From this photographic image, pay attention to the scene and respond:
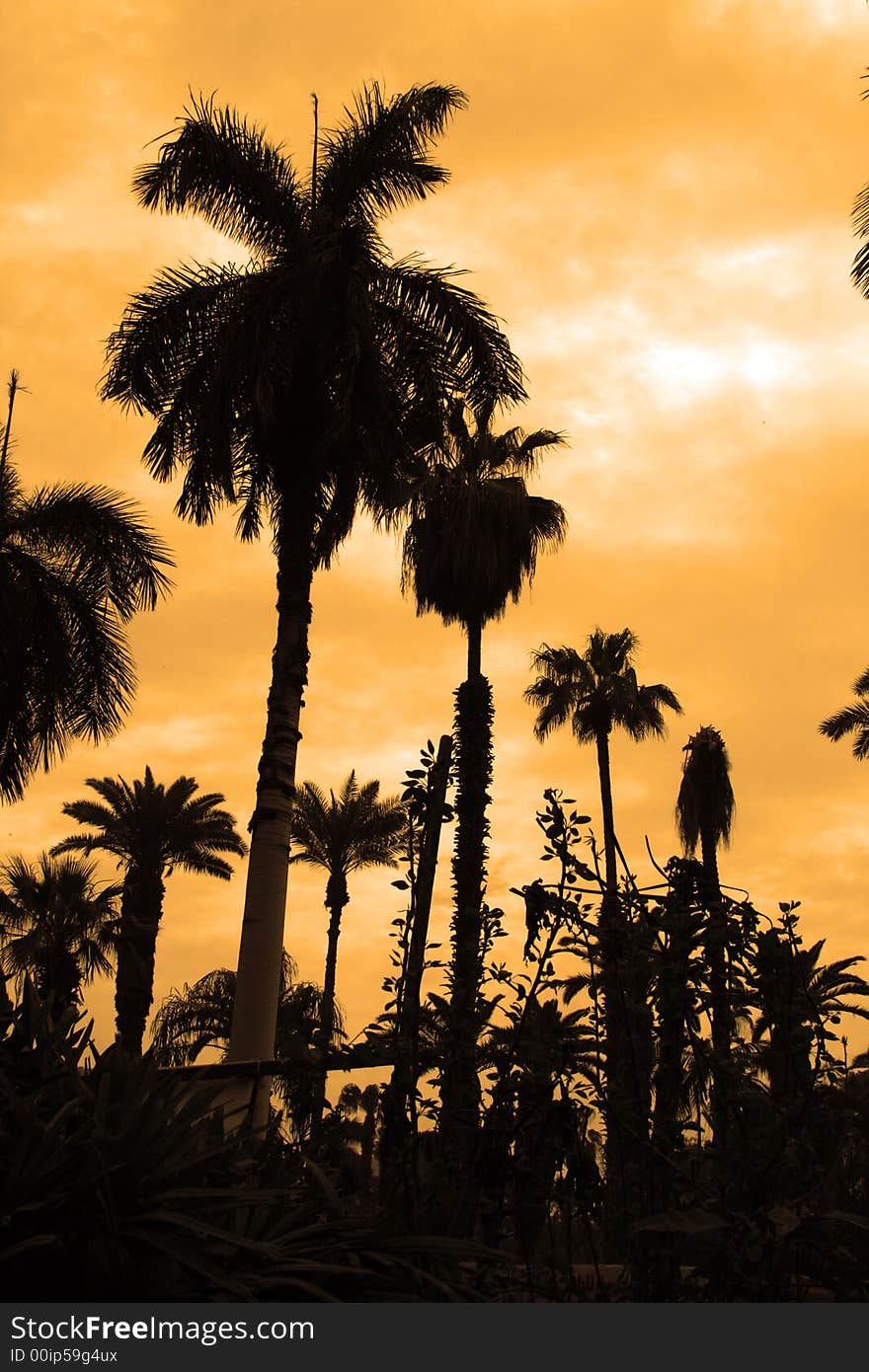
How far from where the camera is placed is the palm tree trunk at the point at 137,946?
3222 centimetres

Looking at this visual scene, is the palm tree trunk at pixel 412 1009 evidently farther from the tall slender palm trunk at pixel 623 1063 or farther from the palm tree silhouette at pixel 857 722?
the palm tree silhouette at pixel 857 722

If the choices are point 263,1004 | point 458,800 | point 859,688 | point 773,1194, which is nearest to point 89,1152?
point 773,1194

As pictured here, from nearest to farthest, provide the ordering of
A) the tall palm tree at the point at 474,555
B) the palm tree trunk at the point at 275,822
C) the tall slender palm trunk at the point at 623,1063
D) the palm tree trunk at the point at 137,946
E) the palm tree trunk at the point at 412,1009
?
the tall slender palm trunk at the point at 623,1063 < the palm tree trunk at the point at 412,1009 < the palm tree trunk at the point at 275,822 < the tall palm tree at the point at 474,555 < the palm tree trunk at the point at 137,946

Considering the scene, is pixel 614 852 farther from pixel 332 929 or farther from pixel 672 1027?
pixel 332 929

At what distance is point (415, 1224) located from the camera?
4359 mm

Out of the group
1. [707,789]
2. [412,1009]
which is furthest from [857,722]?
[412,1009]

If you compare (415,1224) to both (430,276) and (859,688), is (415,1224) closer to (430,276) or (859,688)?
(430,276)

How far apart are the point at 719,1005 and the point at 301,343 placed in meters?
12.5

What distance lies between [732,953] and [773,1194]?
840mm

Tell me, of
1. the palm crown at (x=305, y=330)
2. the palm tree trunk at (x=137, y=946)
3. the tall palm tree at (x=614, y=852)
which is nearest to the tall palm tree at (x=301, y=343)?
the palm crown at (x=305, y=330)

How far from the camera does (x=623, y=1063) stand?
15.0ft

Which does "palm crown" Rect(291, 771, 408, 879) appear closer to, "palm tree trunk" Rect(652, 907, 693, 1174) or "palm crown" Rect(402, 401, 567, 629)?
"palm crown" Rect(402, 401, 567, 629)

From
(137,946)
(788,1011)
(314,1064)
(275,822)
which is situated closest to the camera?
(788,1011)

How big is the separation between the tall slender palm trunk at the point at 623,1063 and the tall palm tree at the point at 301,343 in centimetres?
1014
